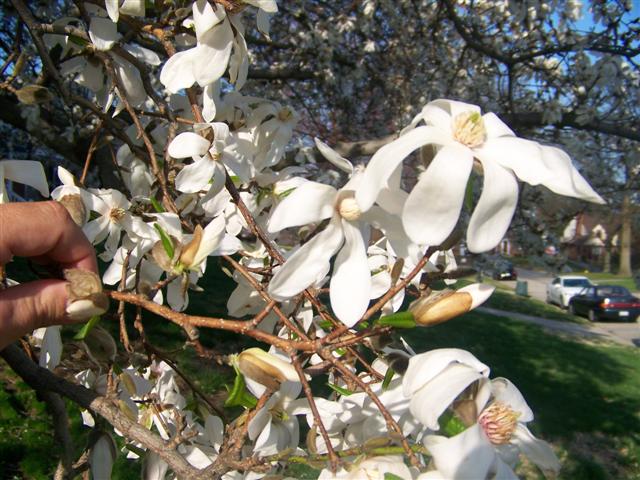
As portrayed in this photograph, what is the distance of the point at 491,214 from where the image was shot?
24.4 inches

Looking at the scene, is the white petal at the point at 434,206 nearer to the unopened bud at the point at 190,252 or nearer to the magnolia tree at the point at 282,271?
the magnolia tree at the point at 282,271

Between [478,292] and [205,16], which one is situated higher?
[205,16]

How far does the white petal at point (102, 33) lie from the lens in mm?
1141

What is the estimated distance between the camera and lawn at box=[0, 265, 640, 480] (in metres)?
2.85

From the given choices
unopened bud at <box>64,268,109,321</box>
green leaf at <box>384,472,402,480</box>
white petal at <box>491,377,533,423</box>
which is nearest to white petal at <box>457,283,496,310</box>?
white petal at <box>491,377,533,423</box>

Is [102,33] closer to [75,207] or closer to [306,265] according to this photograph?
[75,207]

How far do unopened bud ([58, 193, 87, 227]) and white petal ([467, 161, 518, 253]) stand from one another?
0.67m

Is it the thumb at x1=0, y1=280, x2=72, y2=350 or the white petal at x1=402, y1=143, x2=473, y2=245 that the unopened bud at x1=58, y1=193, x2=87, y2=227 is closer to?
the thumb at x1=0, y1=280, x2=72, y2=350

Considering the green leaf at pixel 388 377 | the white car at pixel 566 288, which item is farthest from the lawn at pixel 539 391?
the white car at pixel 566 288

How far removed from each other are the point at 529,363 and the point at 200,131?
21.9 ft

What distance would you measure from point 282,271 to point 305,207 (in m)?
0.09

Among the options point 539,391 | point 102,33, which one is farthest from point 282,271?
point 539,391

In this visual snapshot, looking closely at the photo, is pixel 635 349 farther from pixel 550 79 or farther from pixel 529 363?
pixel 550 79

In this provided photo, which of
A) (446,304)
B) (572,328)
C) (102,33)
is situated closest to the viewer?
(446,304)
